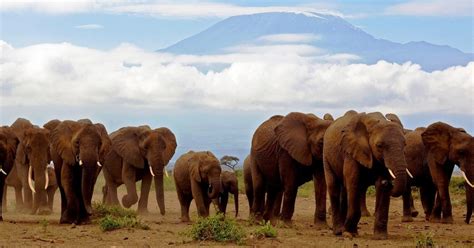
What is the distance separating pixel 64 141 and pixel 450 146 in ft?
30.7

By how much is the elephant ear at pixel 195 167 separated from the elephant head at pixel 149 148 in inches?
74.5

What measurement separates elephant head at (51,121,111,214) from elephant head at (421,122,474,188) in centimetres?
816

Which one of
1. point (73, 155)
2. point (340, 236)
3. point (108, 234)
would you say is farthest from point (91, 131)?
point (340, 236)

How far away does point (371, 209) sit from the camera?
29.9 m

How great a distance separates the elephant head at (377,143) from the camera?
17.4 meters

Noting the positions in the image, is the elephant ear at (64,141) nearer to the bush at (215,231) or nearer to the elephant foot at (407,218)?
the bush at (215,231)

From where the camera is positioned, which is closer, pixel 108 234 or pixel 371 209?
pixel 108 234

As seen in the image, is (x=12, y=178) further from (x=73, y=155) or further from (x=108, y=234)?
(x=108, y=234)

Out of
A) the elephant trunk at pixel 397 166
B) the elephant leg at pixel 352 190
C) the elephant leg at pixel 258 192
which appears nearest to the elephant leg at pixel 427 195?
the elephant leg at pixel 258 192

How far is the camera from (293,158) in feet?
70.6

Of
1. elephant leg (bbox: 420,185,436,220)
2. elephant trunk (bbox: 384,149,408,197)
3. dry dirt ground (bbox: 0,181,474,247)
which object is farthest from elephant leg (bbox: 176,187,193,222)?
elephant trunk (bbox: 384,149,408,197)

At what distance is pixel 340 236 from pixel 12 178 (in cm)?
1427

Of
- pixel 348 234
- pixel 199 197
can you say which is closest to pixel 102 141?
pixel 199 197

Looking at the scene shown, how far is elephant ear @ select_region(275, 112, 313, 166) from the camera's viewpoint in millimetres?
21312
